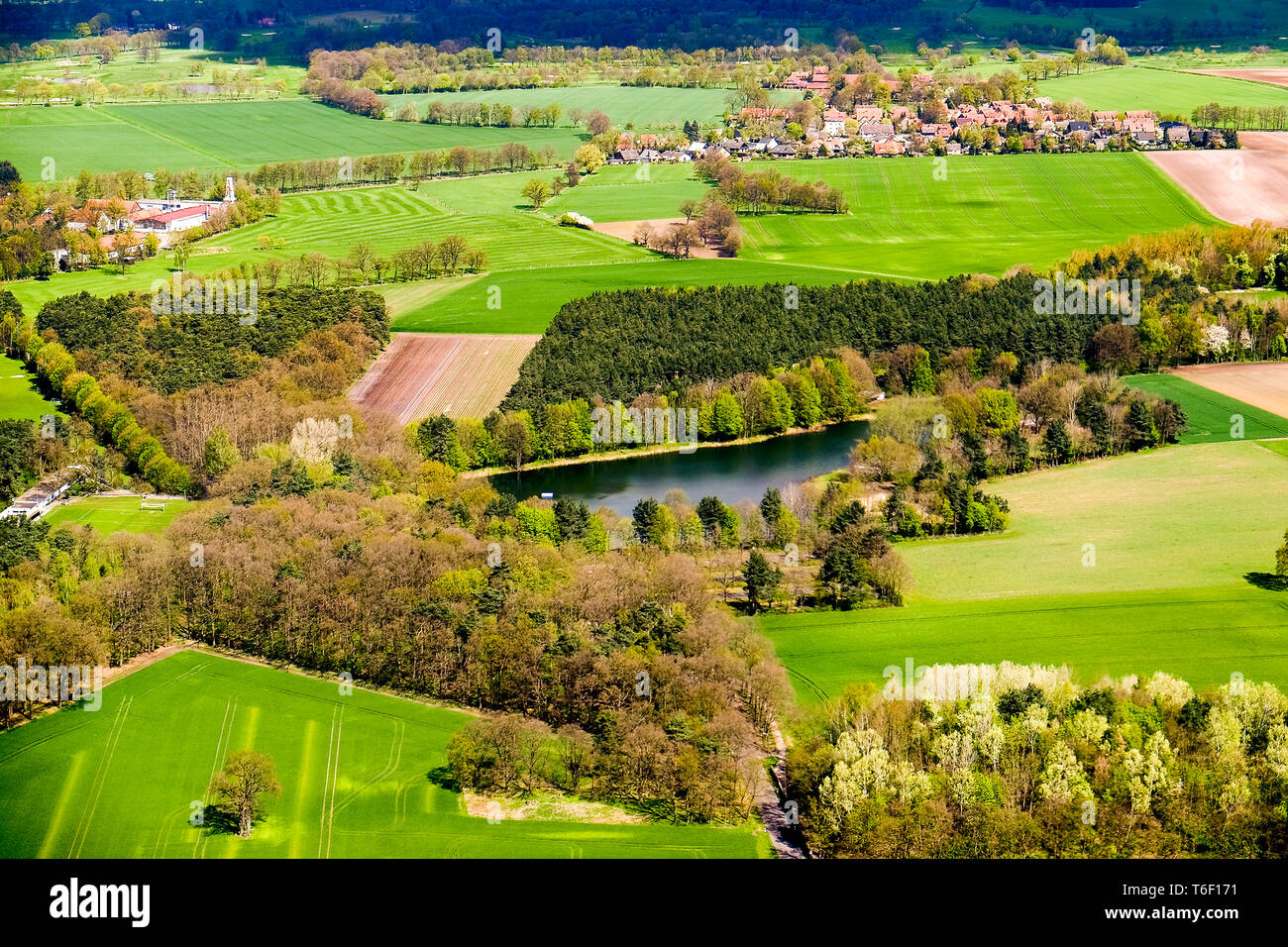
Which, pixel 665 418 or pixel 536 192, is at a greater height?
pixel 536 192

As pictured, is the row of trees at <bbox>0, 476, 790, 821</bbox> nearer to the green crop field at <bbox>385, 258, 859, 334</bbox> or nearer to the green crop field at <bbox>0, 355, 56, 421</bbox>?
the green crop field at <bbox>0, 355, 56, 421</bbox>

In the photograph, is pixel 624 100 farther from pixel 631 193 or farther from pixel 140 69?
pixel 140 69

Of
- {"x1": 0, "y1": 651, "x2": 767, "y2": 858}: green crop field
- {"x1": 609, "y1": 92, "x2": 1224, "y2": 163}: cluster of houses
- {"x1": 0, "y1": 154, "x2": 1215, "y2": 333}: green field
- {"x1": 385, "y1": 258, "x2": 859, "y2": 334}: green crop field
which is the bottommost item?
{"x1": 0, "y1": 651, "x2": 767, "y2": 858}: green crop field

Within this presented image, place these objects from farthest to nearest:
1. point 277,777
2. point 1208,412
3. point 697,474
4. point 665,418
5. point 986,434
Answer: point 665,418 → point 1208,412 → point 986,434 → point 697,474 → point 277,777

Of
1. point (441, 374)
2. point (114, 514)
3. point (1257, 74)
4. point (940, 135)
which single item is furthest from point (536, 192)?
point (1257, 74)

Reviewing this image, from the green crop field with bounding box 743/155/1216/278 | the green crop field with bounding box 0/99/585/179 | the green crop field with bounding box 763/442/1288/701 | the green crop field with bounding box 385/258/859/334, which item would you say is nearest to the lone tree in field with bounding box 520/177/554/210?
the green crop field with bounding box 743/155/1216/278

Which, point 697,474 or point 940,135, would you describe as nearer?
point 697,474
